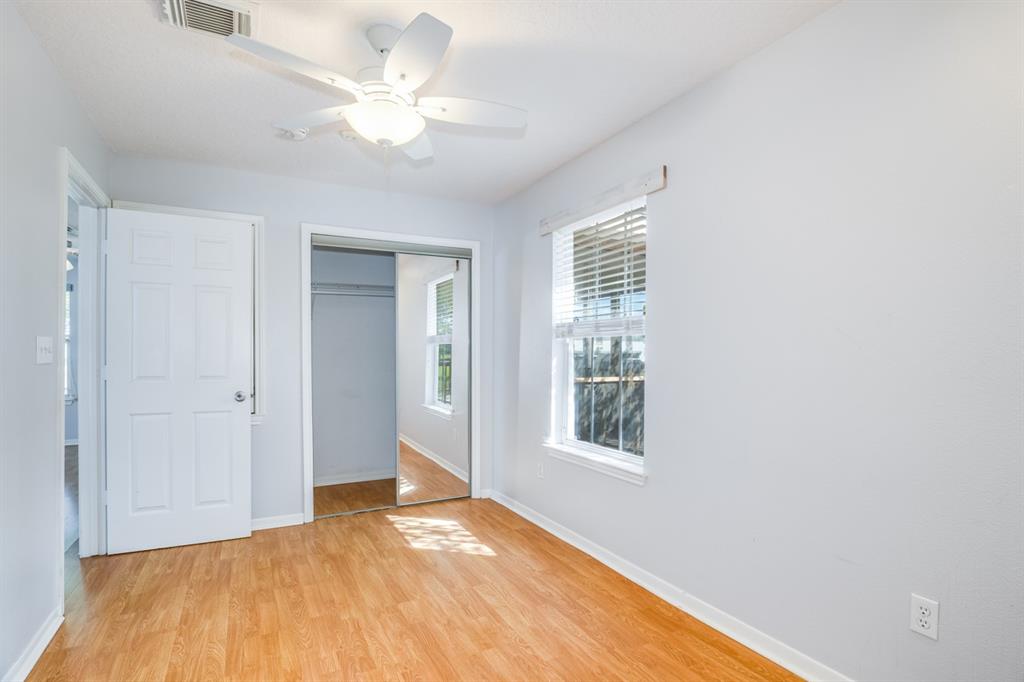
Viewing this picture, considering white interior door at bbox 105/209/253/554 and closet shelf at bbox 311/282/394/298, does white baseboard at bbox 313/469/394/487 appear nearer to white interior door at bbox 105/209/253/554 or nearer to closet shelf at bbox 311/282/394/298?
white interior door at bbox 105/209/253/554

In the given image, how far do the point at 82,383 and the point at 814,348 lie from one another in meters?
3.95

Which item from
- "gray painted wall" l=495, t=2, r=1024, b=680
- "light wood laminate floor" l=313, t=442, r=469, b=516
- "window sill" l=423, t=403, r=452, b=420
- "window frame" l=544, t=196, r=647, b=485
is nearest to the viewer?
"gray painted wall" l=495, t=2, r=1024, b=680

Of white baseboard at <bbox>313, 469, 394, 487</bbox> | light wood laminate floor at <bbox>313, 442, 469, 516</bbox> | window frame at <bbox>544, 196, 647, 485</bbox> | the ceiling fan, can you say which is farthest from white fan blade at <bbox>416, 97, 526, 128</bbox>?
white baseboard at <bbox>313, 469, 394, 487</bbox>

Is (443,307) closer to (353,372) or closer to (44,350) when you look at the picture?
(353,372)

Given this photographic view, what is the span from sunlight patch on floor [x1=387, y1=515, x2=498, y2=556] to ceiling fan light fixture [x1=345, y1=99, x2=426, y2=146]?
2438 millimetres

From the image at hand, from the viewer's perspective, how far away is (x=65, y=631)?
2.32m

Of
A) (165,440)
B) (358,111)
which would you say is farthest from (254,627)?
(358,111)

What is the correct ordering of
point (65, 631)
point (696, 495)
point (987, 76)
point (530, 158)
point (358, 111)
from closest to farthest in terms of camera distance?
point (987, 76)
point (358, 111)
point (65, 631)
point (696, 495)
point (530, 158)

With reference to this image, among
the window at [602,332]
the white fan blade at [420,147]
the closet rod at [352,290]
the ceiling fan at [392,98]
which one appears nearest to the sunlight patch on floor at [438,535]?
the window at [602,332]

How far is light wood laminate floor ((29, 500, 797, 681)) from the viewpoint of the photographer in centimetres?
207

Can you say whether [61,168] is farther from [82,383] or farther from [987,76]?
[987,76]

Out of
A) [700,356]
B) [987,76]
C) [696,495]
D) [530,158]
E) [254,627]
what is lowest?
[254,627]

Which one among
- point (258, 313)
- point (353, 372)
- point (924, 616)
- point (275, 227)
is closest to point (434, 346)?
point (353, 372)

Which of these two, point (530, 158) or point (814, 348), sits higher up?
point (530, 158)
